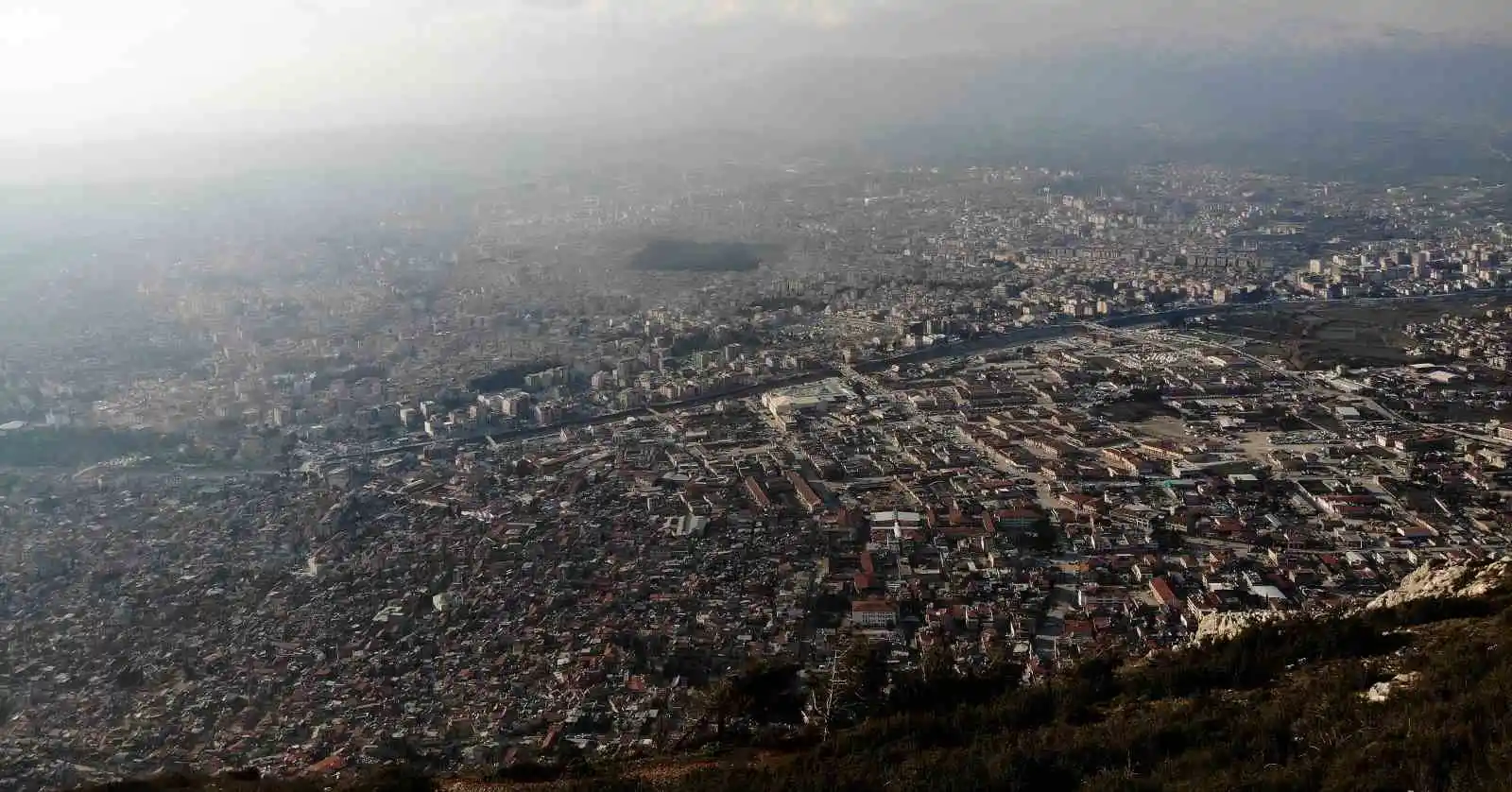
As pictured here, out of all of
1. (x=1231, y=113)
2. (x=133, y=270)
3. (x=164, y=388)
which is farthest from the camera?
(x=1231, y=113)

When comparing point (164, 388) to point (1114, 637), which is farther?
point (164, 388)

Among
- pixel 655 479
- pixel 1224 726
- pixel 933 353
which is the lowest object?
pixel 933 353

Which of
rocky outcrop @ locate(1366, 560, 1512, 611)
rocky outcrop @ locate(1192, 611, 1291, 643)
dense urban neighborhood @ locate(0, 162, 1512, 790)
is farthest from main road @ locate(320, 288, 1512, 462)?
rocky outcrop @ locate(1366, 560, 1512, 611)

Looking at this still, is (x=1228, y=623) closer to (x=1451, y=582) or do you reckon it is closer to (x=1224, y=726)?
(x=1451, y=582)

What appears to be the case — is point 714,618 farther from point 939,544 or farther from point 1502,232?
point 1502,232

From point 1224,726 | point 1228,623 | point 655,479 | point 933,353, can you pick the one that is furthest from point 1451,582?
point 933,353

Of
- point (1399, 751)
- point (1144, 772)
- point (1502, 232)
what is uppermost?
point (1399, 751)

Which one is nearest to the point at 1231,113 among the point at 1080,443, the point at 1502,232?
the point at 1502,232

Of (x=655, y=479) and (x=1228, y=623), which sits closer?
(x=1228, y=623)
